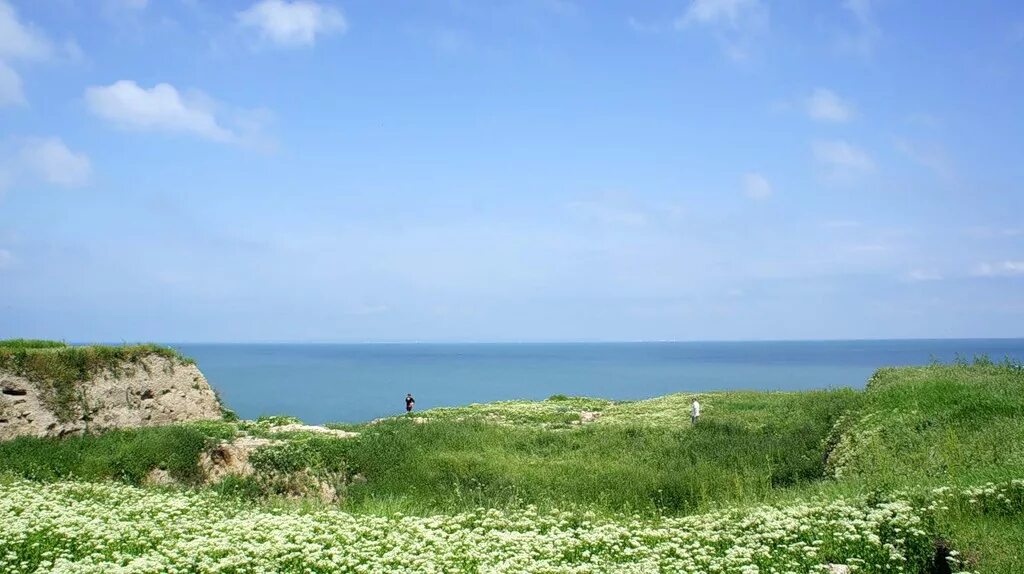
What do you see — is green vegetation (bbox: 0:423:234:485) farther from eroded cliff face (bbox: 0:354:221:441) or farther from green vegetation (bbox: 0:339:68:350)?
green vegetation (bbox: 0:339:68:350)

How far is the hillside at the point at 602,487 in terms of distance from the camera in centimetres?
1057

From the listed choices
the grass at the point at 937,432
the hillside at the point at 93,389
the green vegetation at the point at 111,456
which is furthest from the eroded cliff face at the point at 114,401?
the grass at the point at 937,432

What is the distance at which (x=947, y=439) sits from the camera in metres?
16.9

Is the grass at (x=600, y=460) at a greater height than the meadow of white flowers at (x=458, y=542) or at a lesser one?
lesser

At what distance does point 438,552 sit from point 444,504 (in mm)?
6965

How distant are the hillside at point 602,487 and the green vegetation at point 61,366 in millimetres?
2370

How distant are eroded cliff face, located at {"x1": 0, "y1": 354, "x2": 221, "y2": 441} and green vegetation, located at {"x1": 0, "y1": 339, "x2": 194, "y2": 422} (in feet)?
0.13

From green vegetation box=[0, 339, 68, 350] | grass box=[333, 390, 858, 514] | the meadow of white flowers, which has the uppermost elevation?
green vegetation box=[0, 339, 68, 350]

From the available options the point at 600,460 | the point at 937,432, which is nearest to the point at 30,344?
the point at 600,460

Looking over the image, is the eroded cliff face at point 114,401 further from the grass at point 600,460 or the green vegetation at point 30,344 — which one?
the grass at point 600,460

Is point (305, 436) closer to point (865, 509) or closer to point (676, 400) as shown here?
point (865, 509)

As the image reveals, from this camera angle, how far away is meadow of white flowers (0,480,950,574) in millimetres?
10148

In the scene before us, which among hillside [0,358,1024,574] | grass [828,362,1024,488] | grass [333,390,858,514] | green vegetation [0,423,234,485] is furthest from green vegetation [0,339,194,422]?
grass [828,362,1024,488]

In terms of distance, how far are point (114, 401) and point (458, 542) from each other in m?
21.3
